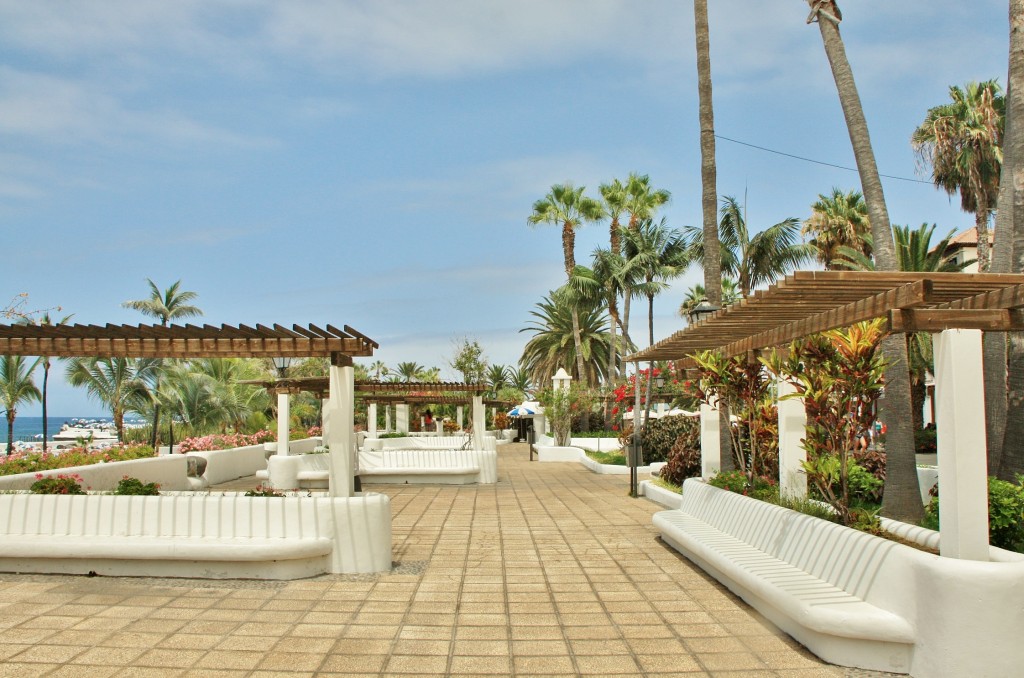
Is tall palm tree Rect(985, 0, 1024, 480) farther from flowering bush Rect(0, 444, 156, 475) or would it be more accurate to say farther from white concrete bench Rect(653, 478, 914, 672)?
flowering bush Rect(0, 444, 156, 475)

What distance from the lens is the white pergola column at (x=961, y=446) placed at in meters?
4.75

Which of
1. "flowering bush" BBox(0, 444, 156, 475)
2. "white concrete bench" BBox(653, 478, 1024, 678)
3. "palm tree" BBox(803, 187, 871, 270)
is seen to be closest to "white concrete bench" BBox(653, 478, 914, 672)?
"white concrete bench" BBox(653, 478, 1024, 678)

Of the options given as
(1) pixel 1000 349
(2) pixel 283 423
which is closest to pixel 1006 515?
(1) pixel 1000 349

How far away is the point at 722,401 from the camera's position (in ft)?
34.9

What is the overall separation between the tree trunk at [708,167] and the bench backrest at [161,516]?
324 inches

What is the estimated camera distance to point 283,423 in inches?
708

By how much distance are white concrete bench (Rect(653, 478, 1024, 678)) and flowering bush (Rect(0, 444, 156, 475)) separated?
32.4 feet

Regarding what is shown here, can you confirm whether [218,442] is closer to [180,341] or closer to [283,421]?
[283,421]

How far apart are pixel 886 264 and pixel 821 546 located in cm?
373

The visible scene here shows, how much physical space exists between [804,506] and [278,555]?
15.7ft

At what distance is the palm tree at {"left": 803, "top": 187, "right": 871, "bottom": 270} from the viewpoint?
2753cm

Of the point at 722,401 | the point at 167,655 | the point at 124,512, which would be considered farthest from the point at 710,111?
the point at 167,655

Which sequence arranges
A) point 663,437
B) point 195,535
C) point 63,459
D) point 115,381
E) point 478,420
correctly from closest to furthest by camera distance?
point 195,535 → point 63,459 → point 663,437 → point 478,420 → point 115,381

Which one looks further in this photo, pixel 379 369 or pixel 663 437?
pixel 379 369
